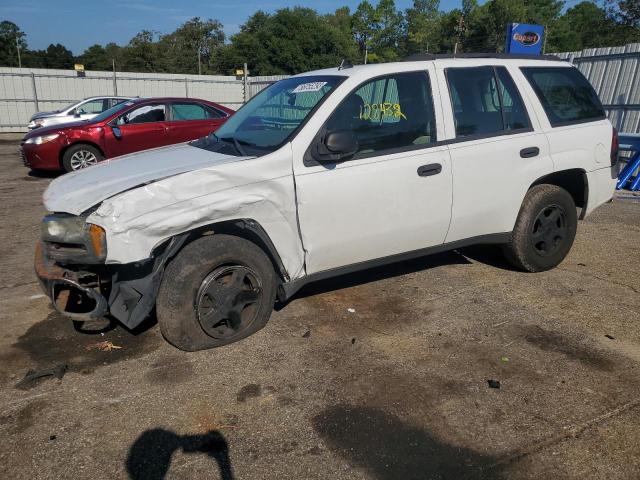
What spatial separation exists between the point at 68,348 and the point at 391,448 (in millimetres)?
2406

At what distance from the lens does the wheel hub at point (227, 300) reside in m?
3.47

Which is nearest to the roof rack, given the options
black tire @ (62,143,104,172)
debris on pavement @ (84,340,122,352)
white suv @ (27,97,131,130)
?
debris on pavement @ (84,340,122,352)

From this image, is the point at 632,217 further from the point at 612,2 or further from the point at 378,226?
the point at 612,2

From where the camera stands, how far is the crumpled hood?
3277 mm

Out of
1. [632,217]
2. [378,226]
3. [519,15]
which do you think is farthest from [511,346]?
[519,15]

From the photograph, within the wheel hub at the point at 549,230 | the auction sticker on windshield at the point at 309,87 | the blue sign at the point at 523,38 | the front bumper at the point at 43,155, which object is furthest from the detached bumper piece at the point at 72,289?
the blue sign at the point at 523,38

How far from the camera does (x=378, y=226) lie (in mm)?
3865

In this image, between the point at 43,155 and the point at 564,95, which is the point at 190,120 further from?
the point at 564,95

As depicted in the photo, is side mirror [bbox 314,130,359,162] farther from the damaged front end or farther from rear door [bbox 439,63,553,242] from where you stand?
the damaged front end

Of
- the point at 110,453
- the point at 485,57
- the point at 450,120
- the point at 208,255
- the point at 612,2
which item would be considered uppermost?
the point at 612,2

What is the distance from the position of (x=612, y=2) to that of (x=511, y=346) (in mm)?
55296

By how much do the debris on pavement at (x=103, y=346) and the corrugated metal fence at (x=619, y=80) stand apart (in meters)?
10.9

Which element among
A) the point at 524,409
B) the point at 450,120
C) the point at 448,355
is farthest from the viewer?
the point at 450,120

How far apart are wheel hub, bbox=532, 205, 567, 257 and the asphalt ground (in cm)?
36
